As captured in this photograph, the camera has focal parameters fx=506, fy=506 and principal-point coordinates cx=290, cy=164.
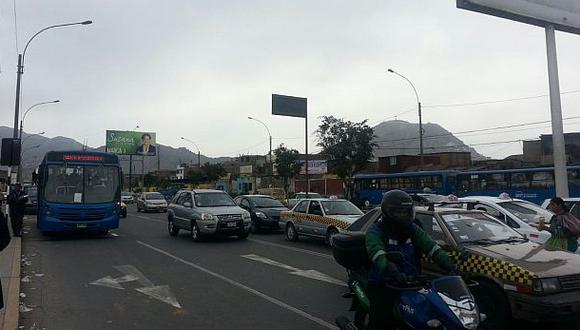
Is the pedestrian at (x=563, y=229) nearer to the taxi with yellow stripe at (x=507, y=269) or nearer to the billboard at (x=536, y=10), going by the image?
the taxi with yellow stripe at (x=507, y=269)

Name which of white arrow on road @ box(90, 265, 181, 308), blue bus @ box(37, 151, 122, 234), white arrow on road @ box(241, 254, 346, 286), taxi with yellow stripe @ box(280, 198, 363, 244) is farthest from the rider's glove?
blue bus @ box(37, 151, 122, 234)

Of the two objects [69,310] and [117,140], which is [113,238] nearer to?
[69,310]

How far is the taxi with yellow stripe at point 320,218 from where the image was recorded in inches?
578

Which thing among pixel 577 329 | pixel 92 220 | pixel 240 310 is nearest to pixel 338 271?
pixel 240 310

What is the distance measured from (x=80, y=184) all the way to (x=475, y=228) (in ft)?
45.0

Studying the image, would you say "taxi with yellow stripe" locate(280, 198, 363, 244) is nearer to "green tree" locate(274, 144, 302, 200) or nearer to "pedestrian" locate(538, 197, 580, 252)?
"pedestrian" locate(538, 197, 580, 252)

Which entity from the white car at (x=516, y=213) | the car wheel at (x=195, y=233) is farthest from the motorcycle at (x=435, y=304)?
the car wheel at (x=195, y=233)

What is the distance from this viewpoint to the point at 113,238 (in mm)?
17500

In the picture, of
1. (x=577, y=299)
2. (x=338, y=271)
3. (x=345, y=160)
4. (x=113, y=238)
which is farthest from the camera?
(x=345, y=160)

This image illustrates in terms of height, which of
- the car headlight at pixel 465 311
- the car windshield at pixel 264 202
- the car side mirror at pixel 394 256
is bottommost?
the car headlight at pixel 465 311

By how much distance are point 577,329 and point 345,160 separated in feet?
113

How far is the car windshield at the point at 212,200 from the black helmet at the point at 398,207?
13.4m

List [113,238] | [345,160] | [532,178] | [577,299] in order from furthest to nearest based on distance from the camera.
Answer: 1. [345,160]
2. [532,178]
3. [113,238]
4. [577,299]

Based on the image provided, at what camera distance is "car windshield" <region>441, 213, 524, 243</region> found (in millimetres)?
6861
